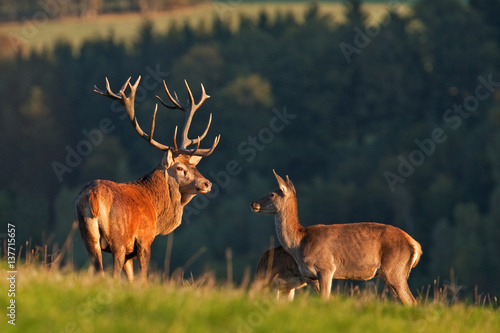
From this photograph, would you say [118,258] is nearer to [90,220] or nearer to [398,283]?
[90,220]

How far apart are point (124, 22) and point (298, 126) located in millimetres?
38778

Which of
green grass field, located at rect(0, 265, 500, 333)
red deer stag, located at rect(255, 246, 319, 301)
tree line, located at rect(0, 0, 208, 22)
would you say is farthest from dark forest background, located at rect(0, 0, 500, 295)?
green grass field, located at rect(0, 265, 500, 333)

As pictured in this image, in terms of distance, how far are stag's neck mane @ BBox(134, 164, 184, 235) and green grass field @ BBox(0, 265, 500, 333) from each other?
3346 millimetres

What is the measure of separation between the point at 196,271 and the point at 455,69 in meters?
29.9

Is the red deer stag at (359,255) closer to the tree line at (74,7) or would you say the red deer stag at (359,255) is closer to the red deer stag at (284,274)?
the red deer stag at (284,274)

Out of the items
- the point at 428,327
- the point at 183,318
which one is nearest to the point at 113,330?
the point at 183,318

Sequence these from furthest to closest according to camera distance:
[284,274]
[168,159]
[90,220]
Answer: [168,159], [284,274], [90,220]

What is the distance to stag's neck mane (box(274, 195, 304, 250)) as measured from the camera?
37.8 ft

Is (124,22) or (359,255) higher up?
(124,22)

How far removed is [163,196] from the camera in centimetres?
1219

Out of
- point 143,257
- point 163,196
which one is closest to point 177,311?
point 143,257

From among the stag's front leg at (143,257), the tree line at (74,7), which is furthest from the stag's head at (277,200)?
the tree line at (74,7)

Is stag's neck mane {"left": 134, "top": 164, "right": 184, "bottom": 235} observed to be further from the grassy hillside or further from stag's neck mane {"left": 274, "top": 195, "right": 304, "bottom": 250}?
the grassy hillside

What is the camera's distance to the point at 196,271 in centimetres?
6231
